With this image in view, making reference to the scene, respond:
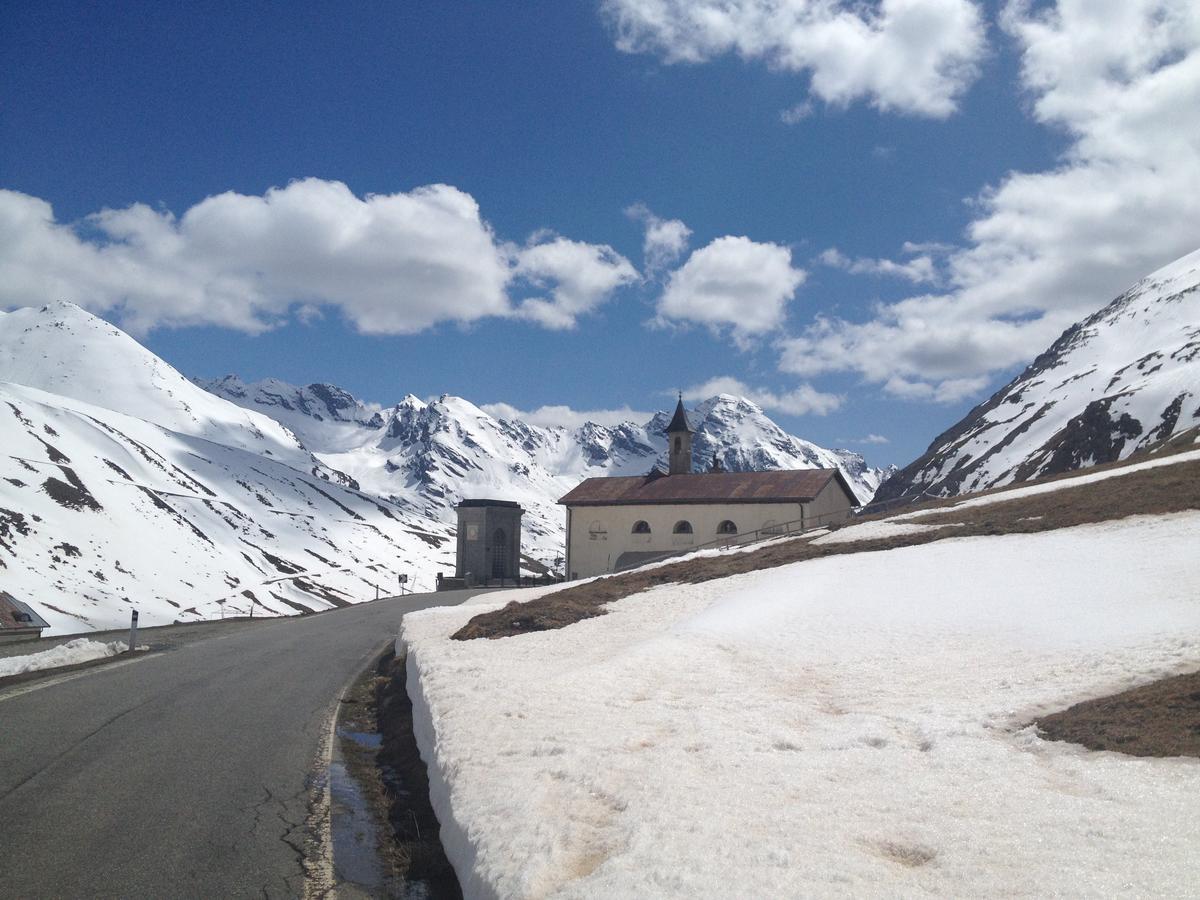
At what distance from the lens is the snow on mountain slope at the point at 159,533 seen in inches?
2158

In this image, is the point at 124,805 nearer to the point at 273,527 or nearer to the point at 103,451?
the point at 103,451

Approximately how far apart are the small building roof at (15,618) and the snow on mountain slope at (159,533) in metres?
4.64

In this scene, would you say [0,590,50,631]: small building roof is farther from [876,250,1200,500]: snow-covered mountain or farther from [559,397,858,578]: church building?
[876,250,1200,500]: snow-covered mountain

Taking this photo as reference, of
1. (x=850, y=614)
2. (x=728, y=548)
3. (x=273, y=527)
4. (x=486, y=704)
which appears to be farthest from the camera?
(x=273, y=527)

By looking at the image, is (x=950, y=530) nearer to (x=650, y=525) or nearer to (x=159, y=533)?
(x=650, y=525)

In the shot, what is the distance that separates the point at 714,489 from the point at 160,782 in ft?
149

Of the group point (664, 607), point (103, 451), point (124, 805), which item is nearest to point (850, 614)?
point (664, 607)

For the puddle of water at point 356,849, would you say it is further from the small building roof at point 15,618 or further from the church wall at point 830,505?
the church wall at point 830,505

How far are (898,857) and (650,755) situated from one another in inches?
124

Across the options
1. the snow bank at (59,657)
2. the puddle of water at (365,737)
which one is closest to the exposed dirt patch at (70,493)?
the snow bank at (59,657)

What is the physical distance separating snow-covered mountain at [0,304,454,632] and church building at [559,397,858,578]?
27.0m

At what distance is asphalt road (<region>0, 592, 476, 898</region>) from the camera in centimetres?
684

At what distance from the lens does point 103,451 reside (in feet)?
342

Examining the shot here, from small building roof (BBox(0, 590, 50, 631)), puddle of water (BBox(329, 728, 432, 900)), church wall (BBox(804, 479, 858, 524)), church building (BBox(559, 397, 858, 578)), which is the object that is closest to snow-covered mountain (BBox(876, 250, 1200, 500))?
church wall (BBox(804, 479, 858, 524))
